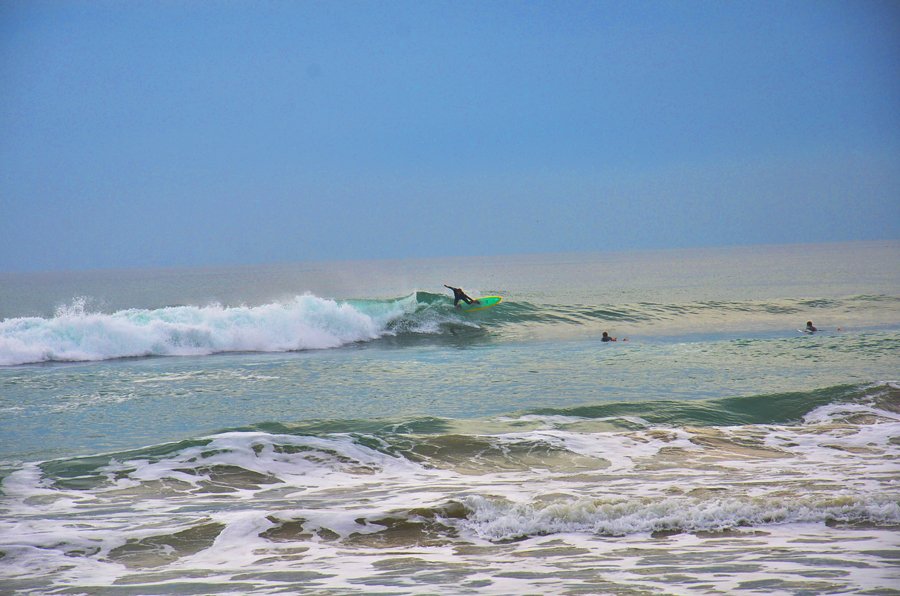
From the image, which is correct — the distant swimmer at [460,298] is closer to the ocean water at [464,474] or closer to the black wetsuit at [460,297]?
the black wetsuit at [460,297]

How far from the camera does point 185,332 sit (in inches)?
1211

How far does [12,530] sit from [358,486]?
4.09 metres

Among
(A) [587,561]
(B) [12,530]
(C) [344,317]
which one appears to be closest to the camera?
(A) [587,561]

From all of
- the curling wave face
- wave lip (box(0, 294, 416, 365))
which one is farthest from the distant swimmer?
wave lip (box(0, 294, 416, 365))

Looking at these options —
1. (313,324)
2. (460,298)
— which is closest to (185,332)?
(313,324)

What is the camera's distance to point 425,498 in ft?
33.0

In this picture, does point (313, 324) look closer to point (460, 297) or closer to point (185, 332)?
point (185, 332)

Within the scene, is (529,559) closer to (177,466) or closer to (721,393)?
(177,466)

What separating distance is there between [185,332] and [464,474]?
21832 mm

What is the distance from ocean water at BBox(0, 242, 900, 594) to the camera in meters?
7.69

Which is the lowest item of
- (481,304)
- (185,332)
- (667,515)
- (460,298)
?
(667,515)

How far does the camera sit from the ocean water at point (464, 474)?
769 cm

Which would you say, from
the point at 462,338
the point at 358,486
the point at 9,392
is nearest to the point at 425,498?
the point at 358,486

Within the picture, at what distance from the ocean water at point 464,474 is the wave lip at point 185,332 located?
3223 mm
